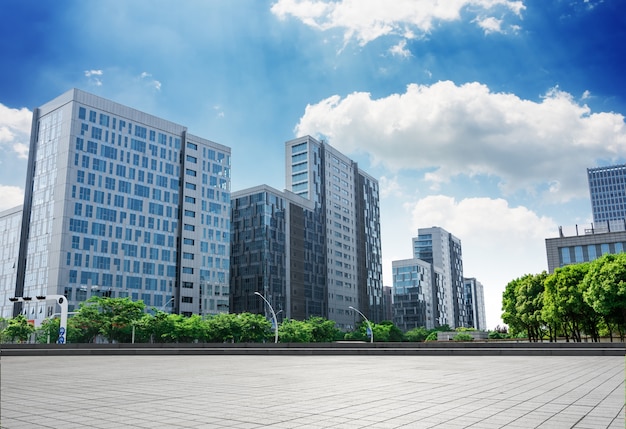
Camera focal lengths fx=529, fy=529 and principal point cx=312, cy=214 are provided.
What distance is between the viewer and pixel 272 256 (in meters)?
120

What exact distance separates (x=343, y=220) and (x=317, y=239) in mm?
15814

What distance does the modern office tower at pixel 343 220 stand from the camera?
142m

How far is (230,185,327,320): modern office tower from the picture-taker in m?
118

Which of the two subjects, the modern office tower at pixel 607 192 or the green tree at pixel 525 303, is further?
the modern office tower at pixel 607 192

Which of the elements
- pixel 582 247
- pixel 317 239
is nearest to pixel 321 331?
pixel 317 239

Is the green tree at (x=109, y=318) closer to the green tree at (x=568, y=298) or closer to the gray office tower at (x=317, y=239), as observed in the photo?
the gray office tower at (x=317, y=239)

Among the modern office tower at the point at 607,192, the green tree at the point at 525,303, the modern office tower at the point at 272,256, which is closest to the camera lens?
the green tree at the point at 525,303

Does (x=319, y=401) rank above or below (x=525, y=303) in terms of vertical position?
below

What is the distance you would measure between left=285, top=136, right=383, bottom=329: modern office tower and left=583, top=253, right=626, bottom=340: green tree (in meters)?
92.3

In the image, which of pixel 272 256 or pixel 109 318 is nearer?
pixel 109 318

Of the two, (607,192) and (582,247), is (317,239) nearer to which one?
(582,247)

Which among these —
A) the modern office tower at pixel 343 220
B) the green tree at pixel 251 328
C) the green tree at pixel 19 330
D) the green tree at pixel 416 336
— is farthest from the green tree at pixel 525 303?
the green tree at pixel 416 336

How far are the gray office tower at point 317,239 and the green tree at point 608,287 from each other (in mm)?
77099

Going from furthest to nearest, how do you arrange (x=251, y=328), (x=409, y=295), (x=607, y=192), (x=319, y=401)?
1. (x=607, y=192)
2. (x=409, y=295)
3. (x=251, y=328)
4. (x=319, y=401)
